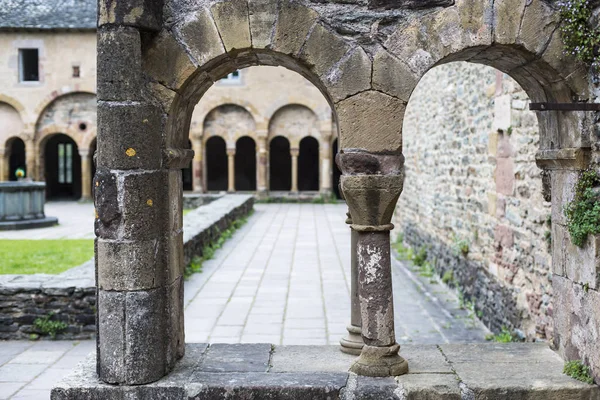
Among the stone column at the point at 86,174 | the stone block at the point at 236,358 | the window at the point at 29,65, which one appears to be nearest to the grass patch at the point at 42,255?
the stone block at the point at 236,358

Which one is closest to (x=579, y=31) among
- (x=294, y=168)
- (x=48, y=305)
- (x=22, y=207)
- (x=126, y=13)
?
(x=126, y=13)

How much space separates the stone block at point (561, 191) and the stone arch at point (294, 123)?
1865 cm

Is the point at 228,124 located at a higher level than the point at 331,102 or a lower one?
higher

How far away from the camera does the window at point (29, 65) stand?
23000mm

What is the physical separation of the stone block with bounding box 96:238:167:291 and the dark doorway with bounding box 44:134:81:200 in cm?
2245

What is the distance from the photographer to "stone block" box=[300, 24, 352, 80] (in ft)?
11.9

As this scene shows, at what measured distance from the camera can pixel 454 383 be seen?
358 cm

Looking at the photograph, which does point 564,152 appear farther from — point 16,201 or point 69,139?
point 69,139

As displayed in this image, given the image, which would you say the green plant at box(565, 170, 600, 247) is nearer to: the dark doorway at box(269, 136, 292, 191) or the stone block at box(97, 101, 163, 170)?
the stone block at box(97, 101, 163, 170)

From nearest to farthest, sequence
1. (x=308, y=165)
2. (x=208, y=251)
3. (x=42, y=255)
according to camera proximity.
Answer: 1. (x=42, y=255)
2. (x=208, y=251)
3. (x=308, y=165)

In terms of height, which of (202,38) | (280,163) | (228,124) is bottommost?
(280,163)

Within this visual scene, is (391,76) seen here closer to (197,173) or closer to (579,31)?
(579,31)

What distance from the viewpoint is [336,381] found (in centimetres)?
358

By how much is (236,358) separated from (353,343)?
705 millimetres
